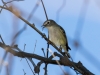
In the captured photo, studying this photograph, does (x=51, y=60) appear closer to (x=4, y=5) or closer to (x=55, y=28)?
(x=4, y=5)

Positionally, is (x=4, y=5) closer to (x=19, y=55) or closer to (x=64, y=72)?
(x=19, y=55)

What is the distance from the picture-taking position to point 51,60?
1.90m

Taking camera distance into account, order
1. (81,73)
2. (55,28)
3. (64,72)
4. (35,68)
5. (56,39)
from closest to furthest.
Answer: (64,72)
(81,73)
(35,68)
(56,39)
(55,28)

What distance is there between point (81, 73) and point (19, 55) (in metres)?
0.42

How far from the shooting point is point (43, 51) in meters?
2.43

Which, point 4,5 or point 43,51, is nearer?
point 4,5

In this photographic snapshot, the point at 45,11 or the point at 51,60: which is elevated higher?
the point at 45,11

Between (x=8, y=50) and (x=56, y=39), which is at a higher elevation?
(x=56, y=39)

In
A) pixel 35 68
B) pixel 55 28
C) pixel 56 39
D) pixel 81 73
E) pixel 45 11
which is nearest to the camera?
pixel 81 73

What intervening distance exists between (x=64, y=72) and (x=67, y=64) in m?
0.16

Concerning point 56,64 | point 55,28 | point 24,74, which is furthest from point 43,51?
point 55,28

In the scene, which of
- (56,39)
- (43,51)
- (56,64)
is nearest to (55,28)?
(56,39)

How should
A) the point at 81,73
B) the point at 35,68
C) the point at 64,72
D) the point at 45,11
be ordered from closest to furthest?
1. the point at 64,72
2. the point at 81,73
3. the point at 35,68
4. the point at 45,11

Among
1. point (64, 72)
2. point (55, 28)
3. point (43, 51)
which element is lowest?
point (64, 72)
